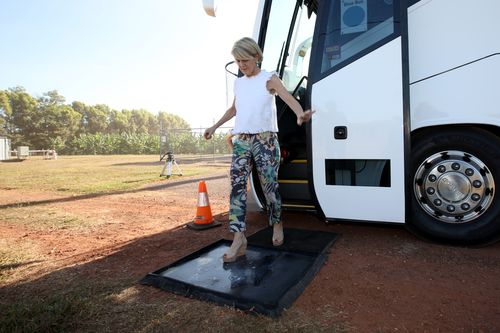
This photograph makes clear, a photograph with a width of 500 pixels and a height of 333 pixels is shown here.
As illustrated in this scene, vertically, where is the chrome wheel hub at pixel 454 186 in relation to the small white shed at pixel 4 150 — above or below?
below

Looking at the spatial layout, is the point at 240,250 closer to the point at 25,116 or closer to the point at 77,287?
the point at 77,287

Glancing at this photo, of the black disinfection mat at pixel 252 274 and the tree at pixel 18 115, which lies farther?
the tree at pixel 18 115

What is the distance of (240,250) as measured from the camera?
3.16 m

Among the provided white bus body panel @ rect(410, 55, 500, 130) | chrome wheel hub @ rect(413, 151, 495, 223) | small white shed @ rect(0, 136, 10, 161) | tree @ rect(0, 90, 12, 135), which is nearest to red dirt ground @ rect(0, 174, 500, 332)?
chrome wheel hub @ rect(413, 151, 495, 223)

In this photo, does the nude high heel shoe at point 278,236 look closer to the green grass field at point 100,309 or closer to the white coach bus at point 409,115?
the white coach bus at point 409,115

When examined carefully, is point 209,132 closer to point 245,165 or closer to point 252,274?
point 245,165

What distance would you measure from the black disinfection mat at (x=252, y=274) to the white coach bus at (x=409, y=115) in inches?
22.8

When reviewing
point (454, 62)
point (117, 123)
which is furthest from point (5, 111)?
point (454, 62)

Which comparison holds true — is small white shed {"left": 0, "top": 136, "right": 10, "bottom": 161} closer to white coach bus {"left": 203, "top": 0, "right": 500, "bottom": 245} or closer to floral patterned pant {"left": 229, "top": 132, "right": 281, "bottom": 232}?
floral patterned pant {"left": 229, "top": 132, "right": 281, "bottom": 232}

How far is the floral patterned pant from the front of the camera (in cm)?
310

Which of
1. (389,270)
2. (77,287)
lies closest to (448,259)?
(389,270)

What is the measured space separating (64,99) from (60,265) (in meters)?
76.0

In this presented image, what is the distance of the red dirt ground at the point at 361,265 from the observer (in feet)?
6.95

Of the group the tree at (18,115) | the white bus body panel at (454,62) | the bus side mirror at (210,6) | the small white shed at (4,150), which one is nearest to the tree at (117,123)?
the tree at (18,115)
